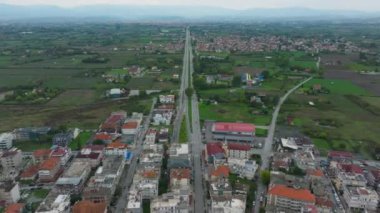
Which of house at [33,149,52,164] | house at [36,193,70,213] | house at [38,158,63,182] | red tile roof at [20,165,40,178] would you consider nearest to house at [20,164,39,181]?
red tile roof at [20,165,40,178]

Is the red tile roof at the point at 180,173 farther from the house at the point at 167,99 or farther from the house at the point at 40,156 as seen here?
the house at the point at 167,99

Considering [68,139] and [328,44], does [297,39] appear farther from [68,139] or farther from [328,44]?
[68,139]

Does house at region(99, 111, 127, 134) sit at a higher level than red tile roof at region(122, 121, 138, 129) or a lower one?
lower

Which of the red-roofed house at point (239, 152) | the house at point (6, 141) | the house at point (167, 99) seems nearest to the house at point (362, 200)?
the red-roofed house at point (239, 152)

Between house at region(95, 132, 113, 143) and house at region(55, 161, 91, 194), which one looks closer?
house at region(55, 161, 91, 194)

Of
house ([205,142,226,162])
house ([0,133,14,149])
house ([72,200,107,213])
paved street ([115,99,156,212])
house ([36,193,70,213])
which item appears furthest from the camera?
house ([0,133,14,149])

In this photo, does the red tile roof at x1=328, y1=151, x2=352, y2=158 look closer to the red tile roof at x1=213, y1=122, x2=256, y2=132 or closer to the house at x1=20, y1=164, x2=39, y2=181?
the red tile roof at x1=213, y1=122, x2=256, y2=132

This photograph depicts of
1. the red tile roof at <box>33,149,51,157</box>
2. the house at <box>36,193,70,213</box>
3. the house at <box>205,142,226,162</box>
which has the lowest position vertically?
the house at <box>36,193,70,213</box>

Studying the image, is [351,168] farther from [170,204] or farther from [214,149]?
[170,204]
